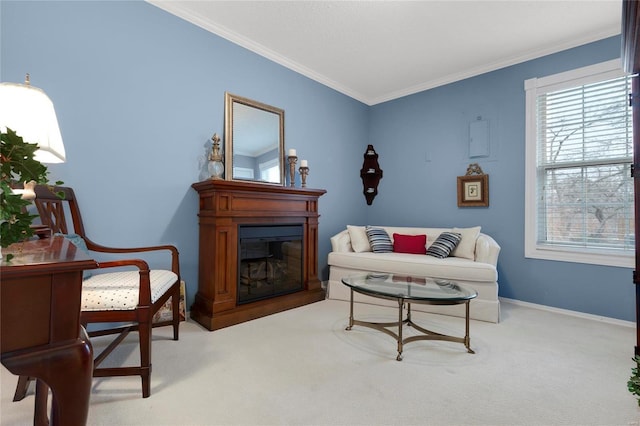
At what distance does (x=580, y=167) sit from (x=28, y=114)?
4.30m

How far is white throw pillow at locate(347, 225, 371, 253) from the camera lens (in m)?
3.66

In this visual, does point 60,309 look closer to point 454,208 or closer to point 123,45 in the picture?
point 123,45

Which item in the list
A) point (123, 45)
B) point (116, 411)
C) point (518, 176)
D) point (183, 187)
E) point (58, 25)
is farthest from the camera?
point (518, 176)

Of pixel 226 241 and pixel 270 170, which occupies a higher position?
pixel 270 170

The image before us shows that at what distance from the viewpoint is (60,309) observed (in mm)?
681

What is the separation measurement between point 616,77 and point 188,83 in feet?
13.1

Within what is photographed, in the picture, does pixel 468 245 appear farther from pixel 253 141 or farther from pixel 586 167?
pixel 253 141

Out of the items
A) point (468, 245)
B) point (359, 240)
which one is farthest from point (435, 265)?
point (359, 240)

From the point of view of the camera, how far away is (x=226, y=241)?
101 inches

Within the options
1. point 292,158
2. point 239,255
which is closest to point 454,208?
point 292,158

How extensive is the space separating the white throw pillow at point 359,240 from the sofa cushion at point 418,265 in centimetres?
22

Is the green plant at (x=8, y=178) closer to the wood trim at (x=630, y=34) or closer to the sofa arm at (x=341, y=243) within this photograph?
the wood trim at (x=630, y=34)

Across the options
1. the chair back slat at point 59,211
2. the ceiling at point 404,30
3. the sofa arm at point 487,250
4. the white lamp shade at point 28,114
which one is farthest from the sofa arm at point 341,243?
the white lamp shade at point 28,114

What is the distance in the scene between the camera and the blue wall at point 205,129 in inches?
84.4
